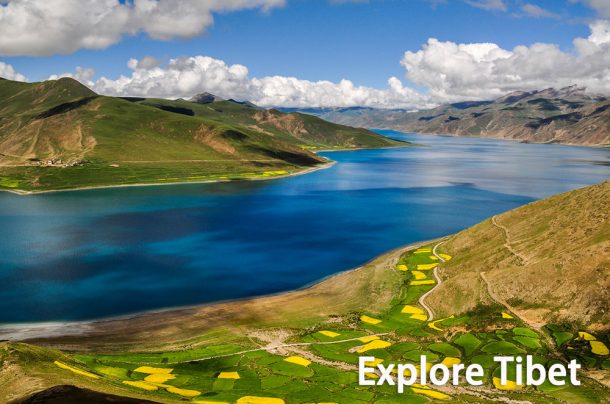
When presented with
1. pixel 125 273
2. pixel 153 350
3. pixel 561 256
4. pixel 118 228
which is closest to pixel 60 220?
pixel 118 228

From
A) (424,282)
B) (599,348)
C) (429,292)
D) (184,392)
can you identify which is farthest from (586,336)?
(184,392)

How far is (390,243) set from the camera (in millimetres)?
144500

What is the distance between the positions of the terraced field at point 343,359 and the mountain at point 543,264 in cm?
420

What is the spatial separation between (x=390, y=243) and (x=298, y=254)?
101 feet

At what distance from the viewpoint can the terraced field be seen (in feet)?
178

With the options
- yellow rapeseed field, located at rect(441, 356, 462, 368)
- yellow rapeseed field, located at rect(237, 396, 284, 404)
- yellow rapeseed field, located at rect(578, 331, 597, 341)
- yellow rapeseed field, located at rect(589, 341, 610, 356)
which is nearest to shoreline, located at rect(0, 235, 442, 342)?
yellow rapeseed field, located at rect(237, 396, 284, 404)

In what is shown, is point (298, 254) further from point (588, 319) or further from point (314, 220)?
point (588, 319)

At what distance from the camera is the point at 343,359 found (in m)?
67.4

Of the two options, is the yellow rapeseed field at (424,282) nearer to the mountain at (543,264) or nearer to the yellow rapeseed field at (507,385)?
the mountain at (543,264)

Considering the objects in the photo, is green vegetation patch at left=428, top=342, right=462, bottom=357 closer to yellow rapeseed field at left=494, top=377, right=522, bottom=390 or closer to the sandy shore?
yellow rapeseed field at left=494, top=377, right=522, bottom=390

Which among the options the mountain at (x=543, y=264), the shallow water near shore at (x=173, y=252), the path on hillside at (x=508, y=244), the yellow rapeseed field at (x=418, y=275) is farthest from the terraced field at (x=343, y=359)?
the shallow water near shore at (x=173, y=252)

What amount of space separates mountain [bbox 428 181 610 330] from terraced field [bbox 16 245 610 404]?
13.8 ft

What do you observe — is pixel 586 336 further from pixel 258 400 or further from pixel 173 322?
pixel 173 322

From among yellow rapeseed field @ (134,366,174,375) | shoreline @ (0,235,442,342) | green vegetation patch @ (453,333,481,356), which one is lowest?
shoreline @ (0,235,442,342)
